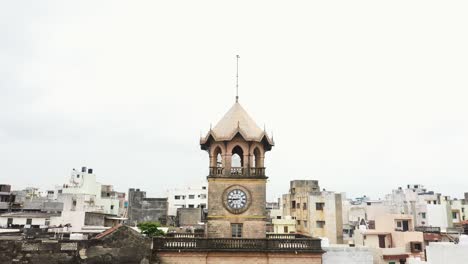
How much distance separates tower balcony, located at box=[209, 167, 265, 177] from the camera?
104 feet

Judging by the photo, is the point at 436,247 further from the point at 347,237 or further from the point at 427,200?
the point at 427,200

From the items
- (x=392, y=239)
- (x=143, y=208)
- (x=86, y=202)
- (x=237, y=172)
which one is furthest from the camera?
(x=143, y=208)

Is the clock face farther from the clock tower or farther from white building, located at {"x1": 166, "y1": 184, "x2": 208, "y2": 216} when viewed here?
white building, located at {"x1": 166, "y1": 184, "x2": 208, "y2": 216}

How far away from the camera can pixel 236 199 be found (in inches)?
1238

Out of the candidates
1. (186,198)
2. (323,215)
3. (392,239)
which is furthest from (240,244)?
(186,198)

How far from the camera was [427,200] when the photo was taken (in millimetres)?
78188

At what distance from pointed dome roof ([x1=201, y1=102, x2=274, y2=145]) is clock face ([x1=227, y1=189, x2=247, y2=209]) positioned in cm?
393

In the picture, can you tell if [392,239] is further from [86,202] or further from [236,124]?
[86,202]

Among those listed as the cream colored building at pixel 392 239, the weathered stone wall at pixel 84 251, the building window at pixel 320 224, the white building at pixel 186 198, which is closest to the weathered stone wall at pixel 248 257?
the weathered stone wall at pixel 84 251

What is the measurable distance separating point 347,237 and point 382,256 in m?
17.9

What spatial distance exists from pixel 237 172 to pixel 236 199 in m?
1.95

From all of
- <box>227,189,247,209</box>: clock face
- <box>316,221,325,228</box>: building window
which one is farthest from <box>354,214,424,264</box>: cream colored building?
<box>227,189,247,209</box>: clock face

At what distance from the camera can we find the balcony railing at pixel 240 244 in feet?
95.1

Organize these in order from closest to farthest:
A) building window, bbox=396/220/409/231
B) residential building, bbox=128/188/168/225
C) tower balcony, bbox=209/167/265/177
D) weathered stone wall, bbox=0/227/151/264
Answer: weathered stone wall, bbox=0/227/151/264 → tower balcony, bbox=209/167/265/177 → building window, bbox=396/220/409/231 → residential building, bbox=128/188/168/225
